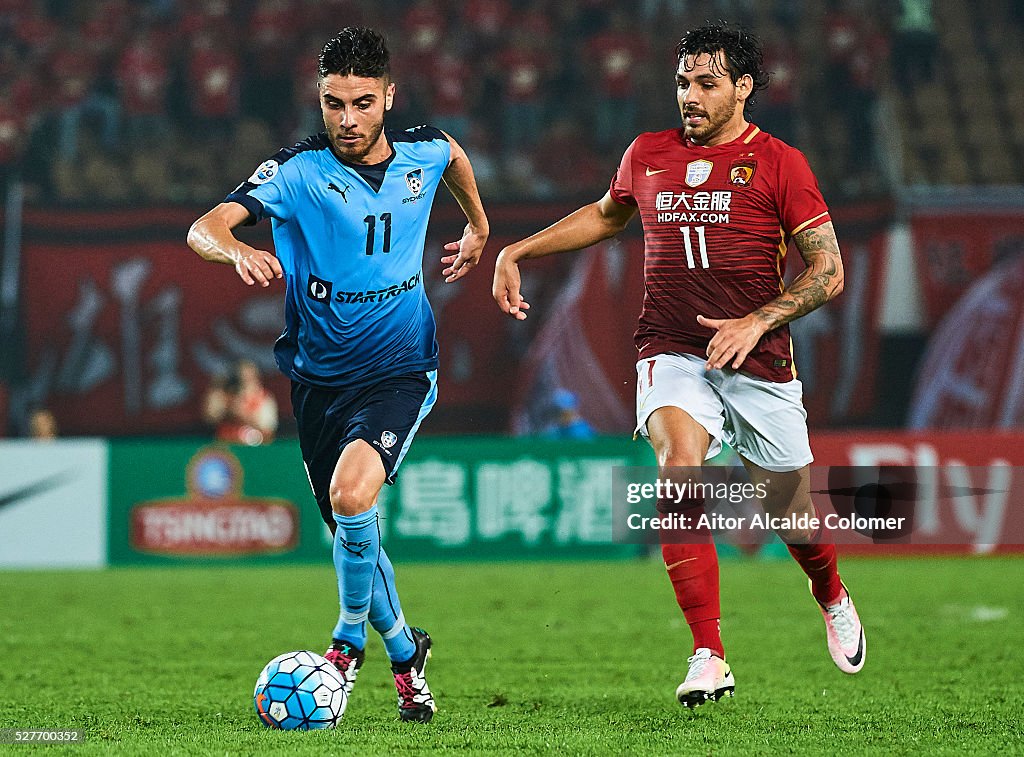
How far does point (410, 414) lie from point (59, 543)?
8497 mm

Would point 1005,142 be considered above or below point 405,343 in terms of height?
above

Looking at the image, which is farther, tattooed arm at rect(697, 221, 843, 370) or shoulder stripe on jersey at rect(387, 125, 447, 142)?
shoulder stripe on jersey at rect(387, 125, 447, 142)

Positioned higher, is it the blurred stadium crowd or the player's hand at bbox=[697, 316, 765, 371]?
the blurred stadium crowd

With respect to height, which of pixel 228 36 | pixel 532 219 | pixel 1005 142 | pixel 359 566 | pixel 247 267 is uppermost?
pixel 228 36

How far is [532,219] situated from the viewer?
49.8 ft

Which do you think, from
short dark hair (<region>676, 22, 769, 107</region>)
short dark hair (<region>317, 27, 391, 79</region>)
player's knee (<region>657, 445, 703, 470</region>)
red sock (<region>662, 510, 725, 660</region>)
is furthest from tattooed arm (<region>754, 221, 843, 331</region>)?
short dark hair (<region>317, 27, 391, 79</region>)

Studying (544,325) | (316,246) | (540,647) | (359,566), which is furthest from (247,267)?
(544,325)

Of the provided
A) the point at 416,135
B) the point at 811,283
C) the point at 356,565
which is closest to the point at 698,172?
the point at 811,283

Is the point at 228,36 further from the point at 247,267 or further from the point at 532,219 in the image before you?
the point at 247,267

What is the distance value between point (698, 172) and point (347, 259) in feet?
4.37

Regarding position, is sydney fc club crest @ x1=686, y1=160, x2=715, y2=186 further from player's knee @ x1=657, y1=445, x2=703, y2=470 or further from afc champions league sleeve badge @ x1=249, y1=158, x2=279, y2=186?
afc champions league sleeve badge @ x1=249, y1=158, x2=279, y2=186

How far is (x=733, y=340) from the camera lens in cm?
508

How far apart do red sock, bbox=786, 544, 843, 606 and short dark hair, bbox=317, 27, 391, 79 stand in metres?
2.41

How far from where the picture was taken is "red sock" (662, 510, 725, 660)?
5074mm
